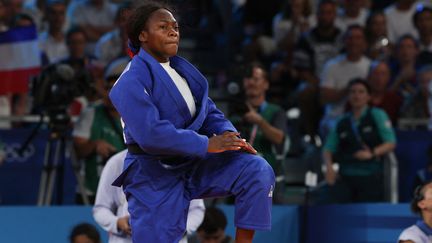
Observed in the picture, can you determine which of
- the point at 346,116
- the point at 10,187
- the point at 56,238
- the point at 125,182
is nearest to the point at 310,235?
the point at 346,116

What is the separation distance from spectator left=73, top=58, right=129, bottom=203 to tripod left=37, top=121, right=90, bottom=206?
0.08 m

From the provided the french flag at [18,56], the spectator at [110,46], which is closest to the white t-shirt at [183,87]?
the french flag at [18,56]

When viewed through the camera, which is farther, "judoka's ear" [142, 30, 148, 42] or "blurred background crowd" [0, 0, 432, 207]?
"blurred background crowd" [0, 0, 432, 207]

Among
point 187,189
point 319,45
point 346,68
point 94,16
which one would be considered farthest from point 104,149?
point 94,16

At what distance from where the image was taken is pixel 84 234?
7.34 m

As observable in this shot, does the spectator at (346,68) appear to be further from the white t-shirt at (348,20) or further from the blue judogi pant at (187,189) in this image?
the blue judogi pant at (187,189)

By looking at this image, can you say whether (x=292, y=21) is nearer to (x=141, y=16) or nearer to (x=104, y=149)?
(x=104, y=149)

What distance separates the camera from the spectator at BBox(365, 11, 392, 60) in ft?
35.8

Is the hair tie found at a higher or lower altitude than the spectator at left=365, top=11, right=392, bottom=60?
lower

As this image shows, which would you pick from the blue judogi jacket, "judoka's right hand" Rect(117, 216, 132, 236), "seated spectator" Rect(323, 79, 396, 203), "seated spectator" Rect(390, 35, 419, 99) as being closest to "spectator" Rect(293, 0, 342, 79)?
"seated spectator" Rect(390, 35, 419, 99)

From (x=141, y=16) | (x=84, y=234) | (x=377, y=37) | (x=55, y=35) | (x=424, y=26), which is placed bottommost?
(x=84, y=234)

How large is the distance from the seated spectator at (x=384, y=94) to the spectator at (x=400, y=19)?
149cm

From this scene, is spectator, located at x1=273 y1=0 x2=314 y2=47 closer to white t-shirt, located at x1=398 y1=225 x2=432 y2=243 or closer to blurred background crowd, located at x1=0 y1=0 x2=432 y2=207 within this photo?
blurred background crowd, located at x1=0 y1=0 x2=432 y2=207

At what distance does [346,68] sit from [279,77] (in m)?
0.86
